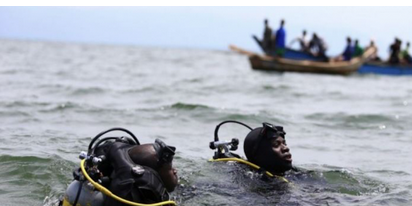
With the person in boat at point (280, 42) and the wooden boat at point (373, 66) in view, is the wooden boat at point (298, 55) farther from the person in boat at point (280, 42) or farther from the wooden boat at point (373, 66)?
the person in boat at point (280, 42)

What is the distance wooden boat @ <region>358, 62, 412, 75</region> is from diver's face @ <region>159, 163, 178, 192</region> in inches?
1008

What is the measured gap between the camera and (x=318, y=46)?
29.4 m

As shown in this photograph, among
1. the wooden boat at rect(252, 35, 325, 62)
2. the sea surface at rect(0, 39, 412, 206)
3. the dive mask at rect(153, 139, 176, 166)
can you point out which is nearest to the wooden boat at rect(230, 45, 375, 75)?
the wooden boat at rect(252, 35, 325, 62)

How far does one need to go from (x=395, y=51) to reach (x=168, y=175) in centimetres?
2671

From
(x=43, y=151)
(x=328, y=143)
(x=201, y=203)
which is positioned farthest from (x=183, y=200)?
(x=328, y=143)

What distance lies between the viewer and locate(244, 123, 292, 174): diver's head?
588 cm

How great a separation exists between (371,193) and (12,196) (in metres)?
3.44

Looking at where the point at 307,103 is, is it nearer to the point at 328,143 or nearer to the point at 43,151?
the point at 328,143

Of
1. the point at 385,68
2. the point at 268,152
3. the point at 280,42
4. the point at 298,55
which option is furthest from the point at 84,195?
the point at 385,68

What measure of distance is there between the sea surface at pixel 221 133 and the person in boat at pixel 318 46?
8.37 m

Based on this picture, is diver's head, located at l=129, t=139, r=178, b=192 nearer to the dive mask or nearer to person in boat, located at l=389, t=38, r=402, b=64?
the dive mask

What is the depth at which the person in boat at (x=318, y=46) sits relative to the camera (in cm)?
2925

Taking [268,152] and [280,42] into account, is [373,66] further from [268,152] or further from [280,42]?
[268,152]

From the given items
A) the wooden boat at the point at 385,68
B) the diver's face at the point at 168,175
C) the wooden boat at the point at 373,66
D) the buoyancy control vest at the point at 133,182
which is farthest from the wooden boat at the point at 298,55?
the buoyancy control vest at the point at 133,182
